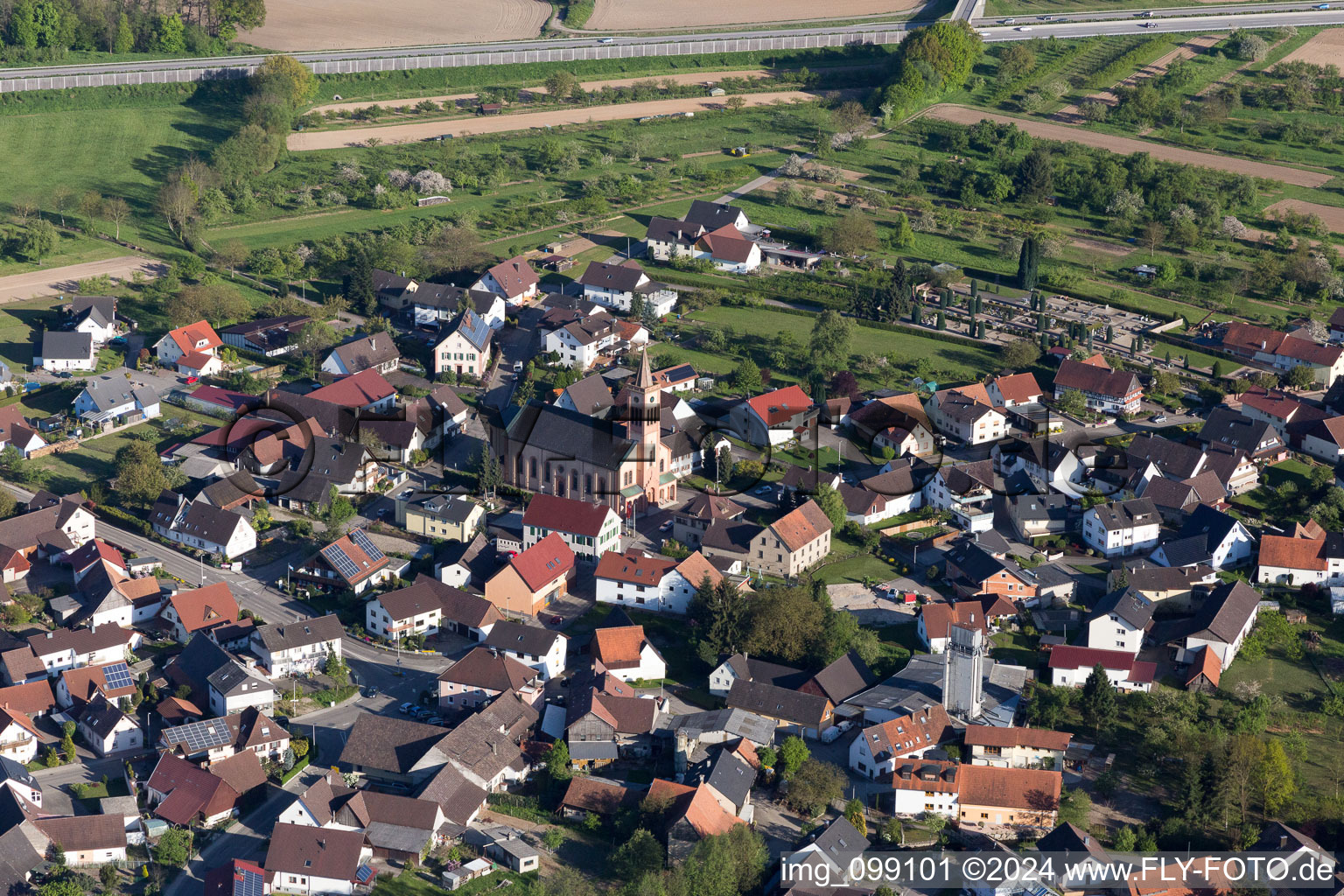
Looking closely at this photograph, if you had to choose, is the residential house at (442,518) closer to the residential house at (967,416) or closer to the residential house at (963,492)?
the residential house at (963,492)

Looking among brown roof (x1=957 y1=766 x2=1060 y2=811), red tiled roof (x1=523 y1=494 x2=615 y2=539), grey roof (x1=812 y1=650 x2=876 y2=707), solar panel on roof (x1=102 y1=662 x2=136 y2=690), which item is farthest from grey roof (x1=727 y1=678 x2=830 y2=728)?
solar panel on roof (x1=102 y1=662 x2=136 y2=690)

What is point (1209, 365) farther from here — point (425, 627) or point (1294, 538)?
point (425, 627)

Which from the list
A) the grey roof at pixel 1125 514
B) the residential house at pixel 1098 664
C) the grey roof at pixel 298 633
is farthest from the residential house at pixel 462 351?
the residential house at pixel 1098 664

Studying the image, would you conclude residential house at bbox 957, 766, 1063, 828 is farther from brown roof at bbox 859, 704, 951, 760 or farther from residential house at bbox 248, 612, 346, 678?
residential house at bbox 248, 612, 346, 678

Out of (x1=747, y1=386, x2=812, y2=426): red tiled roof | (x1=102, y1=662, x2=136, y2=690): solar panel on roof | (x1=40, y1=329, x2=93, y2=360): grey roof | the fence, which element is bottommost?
(x1=102, y1=662, x2=136, y2=690): solar panel on roof

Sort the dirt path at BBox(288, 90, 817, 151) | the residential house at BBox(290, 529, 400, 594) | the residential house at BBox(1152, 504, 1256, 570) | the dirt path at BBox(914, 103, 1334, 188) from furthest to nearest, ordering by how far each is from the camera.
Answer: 1. the dirt path at BBox(288, 90, 817, 151)
2. the dirt path at BBox(914, 103, 1334, 188)
3. the residential house at BBox(1152, 504, 1256, 570)
4. the residential house at BBox(290, 529, 400, 594)

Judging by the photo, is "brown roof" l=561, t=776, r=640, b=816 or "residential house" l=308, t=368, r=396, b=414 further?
"residential house" l=308, t=368, r=396, b=414
